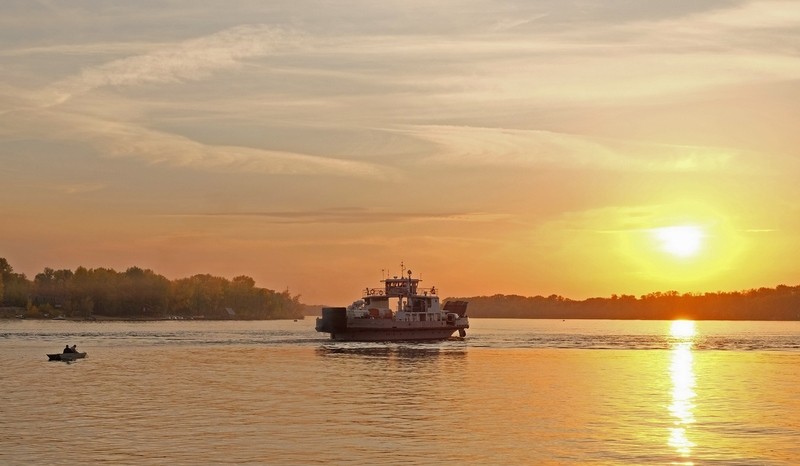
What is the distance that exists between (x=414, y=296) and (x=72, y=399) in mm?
98957

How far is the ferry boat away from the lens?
6319 inches

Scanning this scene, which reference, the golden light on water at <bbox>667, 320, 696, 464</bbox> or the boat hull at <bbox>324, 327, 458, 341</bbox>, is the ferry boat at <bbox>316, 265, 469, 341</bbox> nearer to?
the boat hull at <bbox>324, 327, 458, 341</bbox>

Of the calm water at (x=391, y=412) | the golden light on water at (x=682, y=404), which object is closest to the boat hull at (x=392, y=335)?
the calm water at (x=391, y=412)

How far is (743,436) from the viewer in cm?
5391

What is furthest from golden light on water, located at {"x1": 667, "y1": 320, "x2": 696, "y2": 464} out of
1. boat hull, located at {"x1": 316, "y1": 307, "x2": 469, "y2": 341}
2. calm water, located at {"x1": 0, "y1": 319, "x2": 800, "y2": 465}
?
boat hull, located at {"x1": 316, "y1": 307, "x2": 469, "y2": 341}

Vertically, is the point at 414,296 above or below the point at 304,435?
above

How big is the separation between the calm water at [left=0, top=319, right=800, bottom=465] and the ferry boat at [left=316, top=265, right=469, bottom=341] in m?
39.3

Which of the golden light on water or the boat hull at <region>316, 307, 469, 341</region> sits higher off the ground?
the boat hull at <region>316, 307, 469, 341</region>

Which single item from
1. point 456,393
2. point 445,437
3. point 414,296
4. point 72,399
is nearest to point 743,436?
point 445,437

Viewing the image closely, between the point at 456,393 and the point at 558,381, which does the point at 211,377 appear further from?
the point at 558,381

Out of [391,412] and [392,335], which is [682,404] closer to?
[391,412]

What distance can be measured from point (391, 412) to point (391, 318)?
98.7 m

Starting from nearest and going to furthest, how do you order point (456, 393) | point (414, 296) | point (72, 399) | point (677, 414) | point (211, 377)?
1. point (677, 414)
2. point (72, 399)
3. point (456, 393)
4. point (211, 377)
5. point (414, 296)

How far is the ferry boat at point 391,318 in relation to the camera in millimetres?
160500
